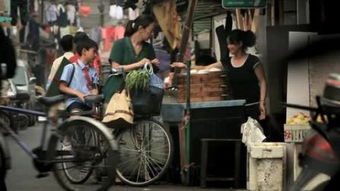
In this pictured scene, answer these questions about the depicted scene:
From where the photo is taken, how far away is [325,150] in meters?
3.57

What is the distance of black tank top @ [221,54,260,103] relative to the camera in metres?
8.14

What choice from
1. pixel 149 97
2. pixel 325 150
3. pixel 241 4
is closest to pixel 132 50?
pixel 149 97

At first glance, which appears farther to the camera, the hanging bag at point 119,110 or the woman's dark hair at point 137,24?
the woman's dark hair at point 137,24

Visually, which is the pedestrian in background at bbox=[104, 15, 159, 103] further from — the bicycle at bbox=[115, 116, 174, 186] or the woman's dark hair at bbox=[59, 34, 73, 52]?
the woman's dark hair at bbox=[59, 34, 73, 52]

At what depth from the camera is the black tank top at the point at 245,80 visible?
814cm

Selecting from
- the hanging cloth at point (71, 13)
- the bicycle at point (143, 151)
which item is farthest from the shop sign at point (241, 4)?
the hanging cloth at point (71, 13)

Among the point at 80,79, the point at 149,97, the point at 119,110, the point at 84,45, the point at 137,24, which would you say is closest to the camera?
the point at 119,110

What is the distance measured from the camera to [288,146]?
732 centimetres

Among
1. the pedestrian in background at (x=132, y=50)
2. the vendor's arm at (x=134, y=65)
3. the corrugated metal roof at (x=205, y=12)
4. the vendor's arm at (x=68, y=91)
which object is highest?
the corrugated metal roof at (x=205, y=12)

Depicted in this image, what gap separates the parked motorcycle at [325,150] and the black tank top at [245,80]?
4.34 meters

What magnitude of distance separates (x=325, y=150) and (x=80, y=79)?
4.98 meters

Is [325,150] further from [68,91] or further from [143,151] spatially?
[68,91]

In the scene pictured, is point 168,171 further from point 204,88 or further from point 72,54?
point 72,54

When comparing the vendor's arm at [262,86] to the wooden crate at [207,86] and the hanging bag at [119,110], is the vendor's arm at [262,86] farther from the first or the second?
the hanging bag at [119,110]
